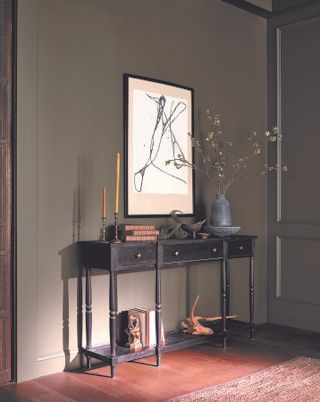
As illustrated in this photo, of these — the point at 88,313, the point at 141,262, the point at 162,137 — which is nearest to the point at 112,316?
the point at 88,313

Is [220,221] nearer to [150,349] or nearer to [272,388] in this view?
[150,349]

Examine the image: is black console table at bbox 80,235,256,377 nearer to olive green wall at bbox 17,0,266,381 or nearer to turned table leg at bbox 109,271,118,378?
turned table leg at bbox 109,271,118,378

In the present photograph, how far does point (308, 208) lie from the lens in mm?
4770

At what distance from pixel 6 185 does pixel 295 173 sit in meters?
2.65

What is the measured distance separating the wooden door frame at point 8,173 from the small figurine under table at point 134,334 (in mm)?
765

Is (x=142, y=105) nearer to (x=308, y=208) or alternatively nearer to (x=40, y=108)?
(x=40, y=108)

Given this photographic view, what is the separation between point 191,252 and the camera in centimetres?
386

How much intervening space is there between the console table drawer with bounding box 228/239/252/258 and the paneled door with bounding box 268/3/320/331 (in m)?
0.73

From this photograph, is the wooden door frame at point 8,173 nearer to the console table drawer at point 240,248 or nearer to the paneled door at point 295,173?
the console table drawer at point 240,248

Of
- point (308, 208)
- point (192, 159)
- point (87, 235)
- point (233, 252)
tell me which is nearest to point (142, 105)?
point (192, 159)

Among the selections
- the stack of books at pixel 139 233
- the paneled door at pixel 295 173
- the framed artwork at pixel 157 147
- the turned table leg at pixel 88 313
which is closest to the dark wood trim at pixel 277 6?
the paneled door at pixel 295 173

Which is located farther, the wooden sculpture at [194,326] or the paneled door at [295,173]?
the paneled door at [295,173]

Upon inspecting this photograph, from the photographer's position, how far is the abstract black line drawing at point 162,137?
13.2 ft

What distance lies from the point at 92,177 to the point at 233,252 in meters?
1.27
